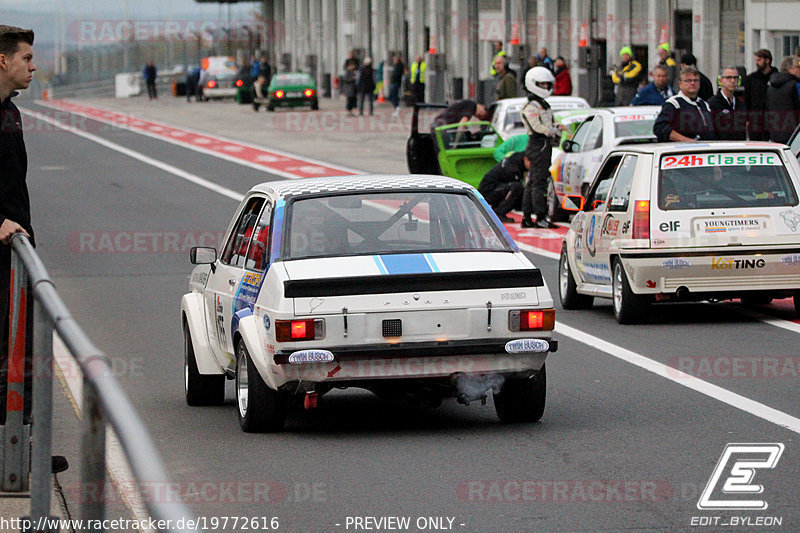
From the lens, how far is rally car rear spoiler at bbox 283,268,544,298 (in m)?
7.92

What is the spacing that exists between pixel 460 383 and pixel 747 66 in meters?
28.4

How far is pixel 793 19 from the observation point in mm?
33125

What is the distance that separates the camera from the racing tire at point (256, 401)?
8.23 metres

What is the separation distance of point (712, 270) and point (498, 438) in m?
4.61

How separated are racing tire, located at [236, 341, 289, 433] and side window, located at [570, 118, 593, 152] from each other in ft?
41.2

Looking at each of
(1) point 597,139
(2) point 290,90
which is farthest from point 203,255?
(2) point 290,90

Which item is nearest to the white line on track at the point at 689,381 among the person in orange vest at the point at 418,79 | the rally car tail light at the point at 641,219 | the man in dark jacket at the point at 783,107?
the rally car tail light at the point at 641,219

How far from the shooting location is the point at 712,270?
12328mm

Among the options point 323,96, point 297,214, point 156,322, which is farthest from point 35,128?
point 297,214

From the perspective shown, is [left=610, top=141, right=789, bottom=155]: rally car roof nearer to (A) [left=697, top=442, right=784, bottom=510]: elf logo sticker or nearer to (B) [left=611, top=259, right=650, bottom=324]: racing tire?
(B) [left=611, top=259, right=650, bottom=324]: racing tire

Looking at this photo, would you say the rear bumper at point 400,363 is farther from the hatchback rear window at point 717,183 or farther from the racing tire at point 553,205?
the racing tire at point 553,205

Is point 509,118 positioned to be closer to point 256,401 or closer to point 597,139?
point 597,139

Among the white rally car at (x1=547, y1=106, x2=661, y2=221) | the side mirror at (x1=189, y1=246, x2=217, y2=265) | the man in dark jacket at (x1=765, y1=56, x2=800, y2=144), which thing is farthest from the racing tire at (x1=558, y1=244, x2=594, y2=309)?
the man in dark jacket at (x1=765, y1=56, x2=800, y2=144)

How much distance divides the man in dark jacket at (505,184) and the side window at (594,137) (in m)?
0.91
